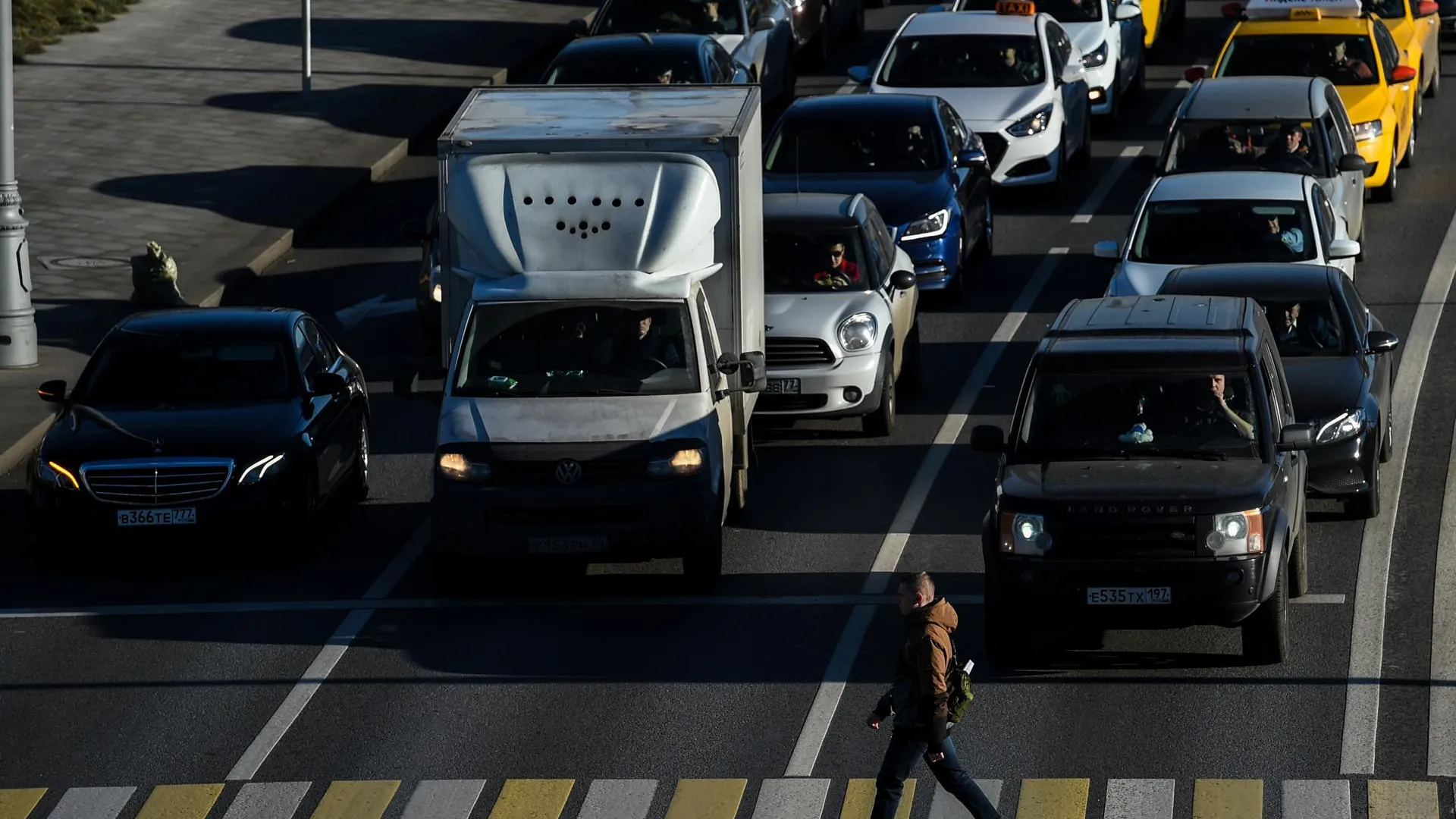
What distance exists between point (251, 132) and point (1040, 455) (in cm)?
1959

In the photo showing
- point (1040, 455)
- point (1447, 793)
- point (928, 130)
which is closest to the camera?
point (1447, 793)

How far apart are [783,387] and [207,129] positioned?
1437 cm

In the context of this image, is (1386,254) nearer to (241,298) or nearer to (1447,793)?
(241,298)

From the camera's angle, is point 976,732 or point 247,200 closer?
point 976,732

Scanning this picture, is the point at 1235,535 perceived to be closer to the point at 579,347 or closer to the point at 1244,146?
the point at 579,347

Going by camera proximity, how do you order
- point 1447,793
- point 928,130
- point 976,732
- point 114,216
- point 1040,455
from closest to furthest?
point 1447,793
point 976,732
point 1040,455
point 928,130
point 114,216

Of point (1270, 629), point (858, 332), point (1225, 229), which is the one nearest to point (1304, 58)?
point (1225, 229)

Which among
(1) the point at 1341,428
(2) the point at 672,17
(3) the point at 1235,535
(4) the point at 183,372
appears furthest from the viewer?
(2) the point at 672,17

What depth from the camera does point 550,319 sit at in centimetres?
1747

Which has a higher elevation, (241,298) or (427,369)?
(427,369)

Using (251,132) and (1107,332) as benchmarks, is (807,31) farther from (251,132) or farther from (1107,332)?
(1107,332)

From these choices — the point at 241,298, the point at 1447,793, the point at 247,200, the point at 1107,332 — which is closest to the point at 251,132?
the point at 247,200

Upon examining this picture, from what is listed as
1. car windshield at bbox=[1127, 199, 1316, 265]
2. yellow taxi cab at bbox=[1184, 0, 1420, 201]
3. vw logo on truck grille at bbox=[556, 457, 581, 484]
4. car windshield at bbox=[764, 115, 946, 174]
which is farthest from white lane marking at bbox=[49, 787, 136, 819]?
yellow taxi cab at bbox=[1184, 0, 1420, 201]

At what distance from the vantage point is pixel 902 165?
25656 mm
